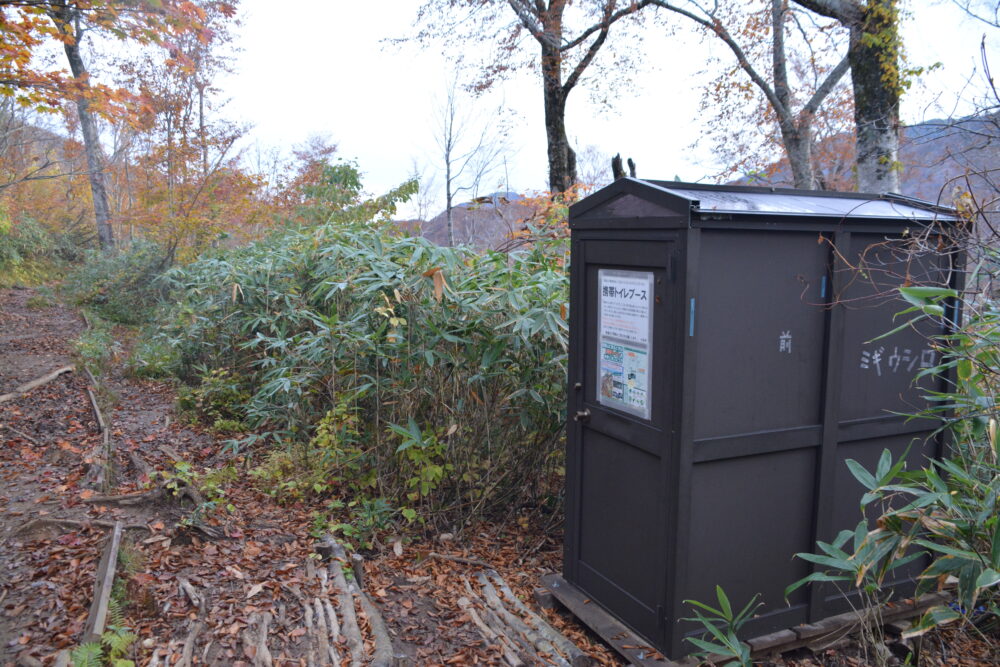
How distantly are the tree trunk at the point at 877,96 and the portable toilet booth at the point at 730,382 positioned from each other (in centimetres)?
498

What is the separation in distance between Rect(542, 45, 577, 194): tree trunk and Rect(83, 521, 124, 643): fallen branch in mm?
10957

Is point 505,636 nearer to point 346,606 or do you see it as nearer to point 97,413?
point 346,606

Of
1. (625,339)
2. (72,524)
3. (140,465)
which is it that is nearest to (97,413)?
(140,465)

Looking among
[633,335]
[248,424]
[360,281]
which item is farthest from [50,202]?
[633,335]

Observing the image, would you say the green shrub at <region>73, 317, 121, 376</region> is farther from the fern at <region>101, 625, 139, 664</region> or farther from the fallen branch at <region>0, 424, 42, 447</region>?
the fern at <region>101, 625, 139, 664</region>

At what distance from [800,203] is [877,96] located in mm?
6018

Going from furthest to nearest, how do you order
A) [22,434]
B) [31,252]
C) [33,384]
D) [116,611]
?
[31,252], [33,384], [22,434], [116,611]

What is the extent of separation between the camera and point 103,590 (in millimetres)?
3115

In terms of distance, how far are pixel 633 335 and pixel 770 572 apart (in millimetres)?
1286

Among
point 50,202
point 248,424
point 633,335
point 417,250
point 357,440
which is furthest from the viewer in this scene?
point 50,202

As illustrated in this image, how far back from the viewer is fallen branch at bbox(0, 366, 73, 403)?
284 inches

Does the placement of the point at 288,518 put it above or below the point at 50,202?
below

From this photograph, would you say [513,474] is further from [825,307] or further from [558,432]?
[825,307]

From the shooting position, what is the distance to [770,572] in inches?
130
